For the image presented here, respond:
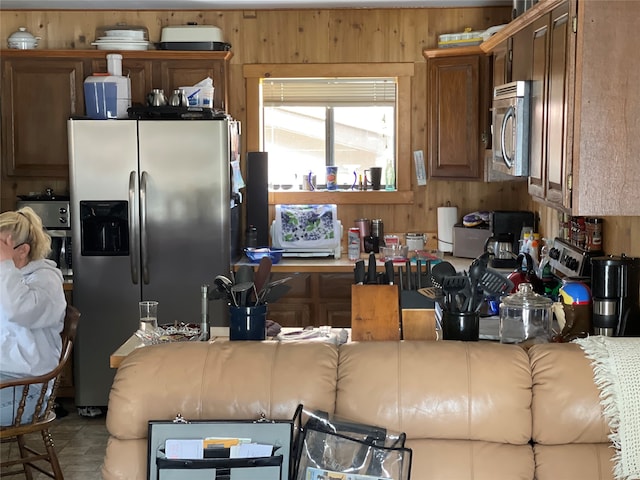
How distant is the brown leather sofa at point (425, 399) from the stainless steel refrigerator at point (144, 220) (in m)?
2.40

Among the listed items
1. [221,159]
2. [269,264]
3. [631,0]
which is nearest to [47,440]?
[269,264]

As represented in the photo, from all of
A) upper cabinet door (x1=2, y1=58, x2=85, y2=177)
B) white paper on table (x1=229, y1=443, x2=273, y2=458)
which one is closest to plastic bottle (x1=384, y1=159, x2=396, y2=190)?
upper cabinet door (x1=2, y1=58, x2=85, y2=177)

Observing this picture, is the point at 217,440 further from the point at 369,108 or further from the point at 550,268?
the point at 369,108

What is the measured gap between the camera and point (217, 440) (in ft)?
7.77

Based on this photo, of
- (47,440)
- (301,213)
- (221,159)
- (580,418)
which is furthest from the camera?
(301,213)

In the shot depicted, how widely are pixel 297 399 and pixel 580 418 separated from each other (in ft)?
2.62

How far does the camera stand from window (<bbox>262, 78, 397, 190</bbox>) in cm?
568

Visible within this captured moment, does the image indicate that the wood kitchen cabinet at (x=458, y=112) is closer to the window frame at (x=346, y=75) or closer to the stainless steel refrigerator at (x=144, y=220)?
the window frame at (x=346, y=75)

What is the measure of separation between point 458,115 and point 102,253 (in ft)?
7.37

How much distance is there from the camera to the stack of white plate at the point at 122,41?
529 cm

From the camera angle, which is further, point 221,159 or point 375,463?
point 221,159

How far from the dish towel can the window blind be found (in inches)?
133

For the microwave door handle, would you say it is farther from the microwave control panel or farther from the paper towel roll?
the paper towel roll

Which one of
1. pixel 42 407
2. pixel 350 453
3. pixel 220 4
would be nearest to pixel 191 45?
pixel 220 4
